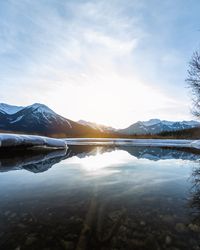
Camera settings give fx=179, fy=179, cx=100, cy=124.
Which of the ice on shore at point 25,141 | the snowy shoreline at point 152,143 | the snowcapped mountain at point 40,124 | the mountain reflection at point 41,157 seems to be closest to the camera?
the mountain reflection at point 41,157

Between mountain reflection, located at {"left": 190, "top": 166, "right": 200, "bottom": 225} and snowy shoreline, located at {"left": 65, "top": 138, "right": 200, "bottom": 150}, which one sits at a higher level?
snowy shoreline, located at {"left": 65, "top": 138, "right": 200, "bottom": 150}

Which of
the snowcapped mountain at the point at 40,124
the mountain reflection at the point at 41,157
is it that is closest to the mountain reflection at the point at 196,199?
the mountain reflection at the point at 41,157

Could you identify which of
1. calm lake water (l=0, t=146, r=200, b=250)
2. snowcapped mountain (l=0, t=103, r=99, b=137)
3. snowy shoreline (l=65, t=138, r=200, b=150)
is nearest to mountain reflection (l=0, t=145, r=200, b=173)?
calm lake water (l=0, t=146, r=200, b=250)

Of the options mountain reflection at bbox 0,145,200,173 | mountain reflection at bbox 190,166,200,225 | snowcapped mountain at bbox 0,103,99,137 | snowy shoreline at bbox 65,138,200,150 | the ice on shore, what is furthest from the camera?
snowcapped mountain at bbox 0,103,99,137

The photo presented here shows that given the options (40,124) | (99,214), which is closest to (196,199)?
(99,214)

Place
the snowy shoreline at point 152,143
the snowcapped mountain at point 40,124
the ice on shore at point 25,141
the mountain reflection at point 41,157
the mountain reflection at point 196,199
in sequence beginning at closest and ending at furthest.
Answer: the mountain reflection at point 196,199, the mountain reflection at point 41,157, the ice on shore at point 25,141, the snowy shoreline at point 152,143, the snowcapped mountain at point 40,124

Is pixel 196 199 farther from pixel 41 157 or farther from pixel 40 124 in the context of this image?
pixel 40 124

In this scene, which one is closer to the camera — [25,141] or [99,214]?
[99,214]

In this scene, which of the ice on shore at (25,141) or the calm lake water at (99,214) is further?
the ice on shore at (25,141)

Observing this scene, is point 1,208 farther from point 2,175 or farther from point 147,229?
point 2,175

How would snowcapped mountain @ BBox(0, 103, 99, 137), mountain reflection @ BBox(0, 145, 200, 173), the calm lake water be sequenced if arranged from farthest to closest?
snowcapped mountain @ BBox(0, 103, 99, 137), mountain reflection @ BBox(0, 145, 200, 173), the calm lake water

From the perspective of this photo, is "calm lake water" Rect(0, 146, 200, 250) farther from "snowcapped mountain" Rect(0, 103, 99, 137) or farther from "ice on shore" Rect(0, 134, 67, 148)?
"snowcapped mountain" Rect(0, 103, 99, 137)

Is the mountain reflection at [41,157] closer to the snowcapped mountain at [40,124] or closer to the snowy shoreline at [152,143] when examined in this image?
the snowy shoreline at [152,143]

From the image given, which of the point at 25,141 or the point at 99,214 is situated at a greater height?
the point at 25,141
